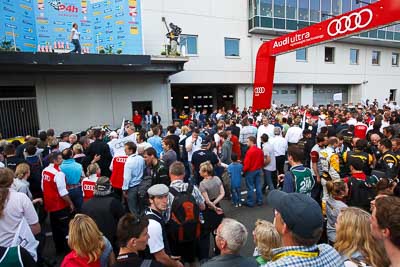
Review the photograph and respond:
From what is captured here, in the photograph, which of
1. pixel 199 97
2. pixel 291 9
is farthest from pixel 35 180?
pixel 291 9

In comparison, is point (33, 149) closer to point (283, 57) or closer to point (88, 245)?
point (88, 245)

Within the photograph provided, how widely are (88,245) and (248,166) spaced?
440 cm

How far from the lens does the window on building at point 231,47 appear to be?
19828mm

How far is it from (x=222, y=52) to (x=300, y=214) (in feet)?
62.4

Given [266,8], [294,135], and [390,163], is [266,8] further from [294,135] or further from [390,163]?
[390,163]

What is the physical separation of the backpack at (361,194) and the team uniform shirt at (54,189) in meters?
4.52

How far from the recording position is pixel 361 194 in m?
3.75

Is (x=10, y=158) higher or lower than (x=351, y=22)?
lower


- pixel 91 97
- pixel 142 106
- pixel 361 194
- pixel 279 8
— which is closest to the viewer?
pixel 361 194

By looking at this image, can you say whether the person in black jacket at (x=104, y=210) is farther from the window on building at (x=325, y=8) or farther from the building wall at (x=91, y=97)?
the window on building at (x=325, y=8)

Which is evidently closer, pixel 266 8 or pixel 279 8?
pixel 266 8

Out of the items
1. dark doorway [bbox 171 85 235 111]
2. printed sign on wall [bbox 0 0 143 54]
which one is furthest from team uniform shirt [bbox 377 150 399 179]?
dark doorway [bbox 171 85 235 111]

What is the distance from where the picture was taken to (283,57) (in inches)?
851

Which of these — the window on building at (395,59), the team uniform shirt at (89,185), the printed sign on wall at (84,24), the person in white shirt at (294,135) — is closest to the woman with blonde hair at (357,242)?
the team uniform shirt at (89,185)
